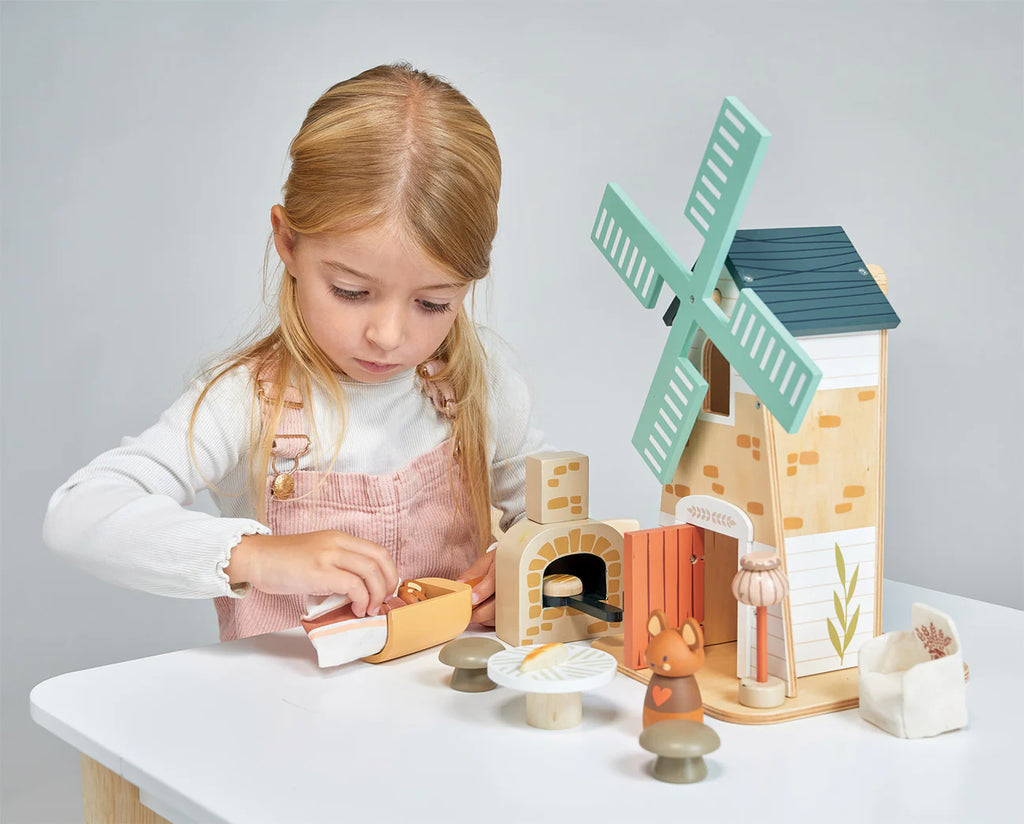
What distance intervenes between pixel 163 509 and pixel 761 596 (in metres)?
0.58

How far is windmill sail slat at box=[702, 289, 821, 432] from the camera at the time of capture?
0.88m

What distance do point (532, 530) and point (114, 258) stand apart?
129 cm

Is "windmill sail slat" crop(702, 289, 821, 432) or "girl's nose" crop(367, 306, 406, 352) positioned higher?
"girl's nose" crop(367, 306, 406, 352)

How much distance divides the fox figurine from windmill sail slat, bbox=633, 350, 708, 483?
8.1 inches

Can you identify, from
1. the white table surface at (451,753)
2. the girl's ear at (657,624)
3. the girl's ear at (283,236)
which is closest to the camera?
the white table surface at (451,753)

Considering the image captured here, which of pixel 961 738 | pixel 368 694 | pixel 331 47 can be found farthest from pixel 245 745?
pixel 331 47

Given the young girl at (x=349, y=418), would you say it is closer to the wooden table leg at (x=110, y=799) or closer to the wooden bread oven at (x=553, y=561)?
the wooden bread oven at (x=553, y=561)

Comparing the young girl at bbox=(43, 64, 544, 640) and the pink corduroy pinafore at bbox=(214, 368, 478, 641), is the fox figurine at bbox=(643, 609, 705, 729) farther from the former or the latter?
the pink corduroy pinafore at bbox=(214, 368, 478, 641)

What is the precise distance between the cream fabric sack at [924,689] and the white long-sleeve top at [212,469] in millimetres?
564

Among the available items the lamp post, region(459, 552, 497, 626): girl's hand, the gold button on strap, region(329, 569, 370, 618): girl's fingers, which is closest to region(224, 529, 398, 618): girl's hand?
region(329, 569, 370, 618): girl's fingers

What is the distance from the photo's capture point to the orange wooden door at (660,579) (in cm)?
101

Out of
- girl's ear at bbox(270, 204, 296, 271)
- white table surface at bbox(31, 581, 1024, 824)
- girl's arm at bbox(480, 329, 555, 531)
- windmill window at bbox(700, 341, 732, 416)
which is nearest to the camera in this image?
white table surface at bbox(31, 581, 1024, 824)

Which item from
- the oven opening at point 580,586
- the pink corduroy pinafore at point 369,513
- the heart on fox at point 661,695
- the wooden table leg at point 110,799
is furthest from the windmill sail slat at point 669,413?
the wooden table leg at point 110,799

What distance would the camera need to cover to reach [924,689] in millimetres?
889
